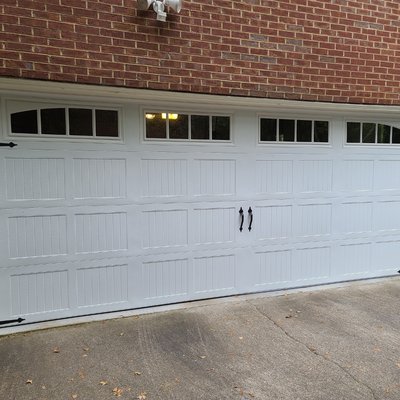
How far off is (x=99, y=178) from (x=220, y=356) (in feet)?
7.46

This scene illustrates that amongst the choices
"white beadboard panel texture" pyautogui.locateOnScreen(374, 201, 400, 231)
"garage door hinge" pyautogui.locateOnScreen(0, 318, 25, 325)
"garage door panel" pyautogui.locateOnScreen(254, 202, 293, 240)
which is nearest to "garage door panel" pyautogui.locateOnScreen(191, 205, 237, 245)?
"garage door panel" pyautogui.locateOnScreen(254, 202, 293, 240)

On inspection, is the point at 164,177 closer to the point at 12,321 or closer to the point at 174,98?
the point at 174,98

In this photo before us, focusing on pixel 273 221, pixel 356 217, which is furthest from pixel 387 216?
pixel 273 221

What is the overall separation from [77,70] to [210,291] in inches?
119

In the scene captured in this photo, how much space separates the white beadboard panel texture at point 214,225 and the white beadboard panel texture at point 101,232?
3.01 ft

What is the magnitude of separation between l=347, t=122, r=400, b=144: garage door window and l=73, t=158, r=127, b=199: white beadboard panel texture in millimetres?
3313

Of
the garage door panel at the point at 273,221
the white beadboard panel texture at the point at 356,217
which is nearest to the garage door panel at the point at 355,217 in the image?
the white beadboard panel texture at the point at 356,217

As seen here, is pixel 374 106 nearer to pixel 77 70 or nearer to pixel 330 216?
pixel 330 216

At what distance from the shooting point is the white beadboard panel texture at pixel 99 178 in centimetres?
404

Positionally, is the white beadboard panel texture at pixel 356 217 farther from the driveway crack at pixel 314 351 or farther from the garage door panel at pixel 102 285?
the garage door panel at pixel 102 285

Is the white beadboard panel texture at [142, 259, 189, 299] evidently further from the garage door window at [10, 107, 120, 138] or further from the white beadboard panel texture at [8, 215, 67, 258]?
the garage door window at [10, 107, 120, 138]

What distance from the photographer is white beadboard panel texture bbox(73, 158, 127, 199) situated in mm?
4043

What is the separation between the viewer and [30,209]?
12.8 ft

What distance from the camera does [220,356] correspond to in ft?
11.2
